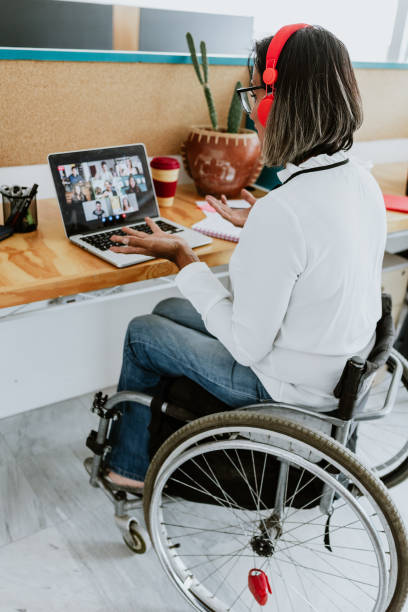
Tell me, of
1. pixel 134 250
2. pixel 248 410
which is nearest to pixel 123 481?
pixel 248 410

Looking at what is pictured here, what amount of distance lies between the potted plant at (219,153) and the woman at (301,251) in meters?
0.55

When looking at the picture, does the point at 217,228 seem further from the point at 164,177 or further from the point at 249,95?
the point at 249,95

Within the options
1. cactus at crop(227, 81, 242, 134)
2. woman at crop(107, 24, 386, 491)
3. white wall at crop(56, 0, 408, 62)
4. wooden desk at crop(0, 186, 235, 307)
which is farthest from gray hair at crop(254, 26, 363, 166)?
white wall at crop(56, 0, 408, 62)

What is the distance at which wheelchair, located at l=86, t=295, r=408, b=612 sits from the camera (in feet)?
2.96

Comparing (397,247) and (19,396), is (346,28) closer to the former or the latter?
(397,247)

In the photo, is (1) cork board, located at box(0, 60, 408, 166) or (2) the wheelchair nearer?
(2) the wheelchair

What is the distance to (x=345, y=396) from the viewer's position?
36.8 inches

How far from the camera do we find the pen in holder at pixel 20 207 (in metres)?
1.31

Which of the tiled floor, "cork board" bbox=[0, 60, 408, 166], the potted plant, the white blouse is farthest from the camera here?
the potted plant

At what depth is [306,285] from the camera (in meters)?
0.91

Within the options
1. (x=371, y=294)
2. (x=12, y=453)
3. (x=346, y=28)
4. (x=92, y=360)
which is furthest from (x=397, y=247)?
(x=12, y=453)

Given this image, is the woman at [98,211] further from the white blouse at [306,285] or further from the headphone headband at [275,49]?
the headphone headband at [275,49]

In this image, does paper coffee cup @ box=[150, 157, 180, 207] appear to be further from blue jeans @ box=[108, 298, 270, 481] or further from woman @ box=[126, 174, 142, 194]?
blue jeans @ box=[108, 298, 270, 481]

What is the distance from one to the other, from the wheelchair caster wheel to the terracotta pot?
3.23ft
